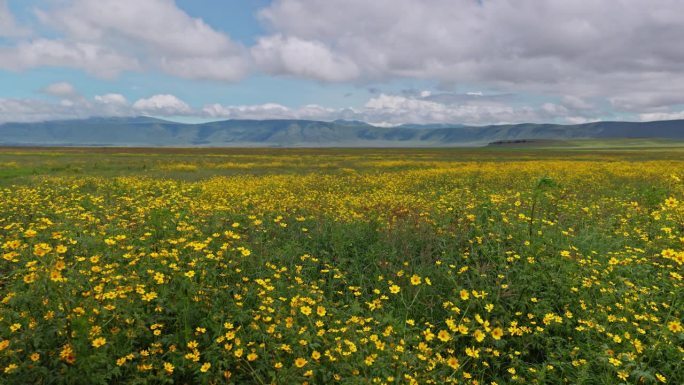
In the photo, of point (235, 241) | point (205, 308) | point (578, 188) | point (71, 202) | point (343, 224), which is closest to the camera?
point (205, 308)

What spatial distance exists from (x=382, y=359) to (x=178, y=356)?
7.12 ft

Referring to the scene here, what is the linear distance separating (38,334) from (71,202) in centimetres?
947

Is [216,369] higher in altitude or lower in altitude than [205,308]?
lower

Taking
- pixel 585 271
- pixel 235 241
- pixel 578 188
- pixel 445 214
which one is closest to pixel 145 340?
pixel 235 241

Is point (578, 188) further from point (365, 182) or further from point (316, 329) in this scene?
point (316, 329)

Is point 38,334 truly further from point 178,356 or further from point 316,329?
point 316,329

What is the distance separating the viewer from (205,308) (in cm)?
455

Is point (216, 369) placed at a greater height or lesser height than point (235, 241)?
lesser

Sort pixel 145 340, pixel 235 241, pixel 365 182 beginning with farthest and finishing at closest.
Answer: pixel 365 182
pixel 235 241
pixel 145 340

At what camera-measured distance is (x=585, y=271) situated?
220 inches

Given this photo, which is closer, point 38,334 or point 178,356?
point 38,334

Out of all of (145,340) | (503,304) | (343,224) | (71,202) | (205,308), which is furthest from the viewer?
(71,202)

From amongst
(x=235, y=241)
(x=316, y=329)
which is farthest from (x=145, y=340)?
(x=235, y=241)

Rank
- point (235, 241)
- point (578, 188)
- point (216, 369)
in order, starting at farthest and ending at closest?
point (578, 188) < point (235, 241) < point (216, 369)
